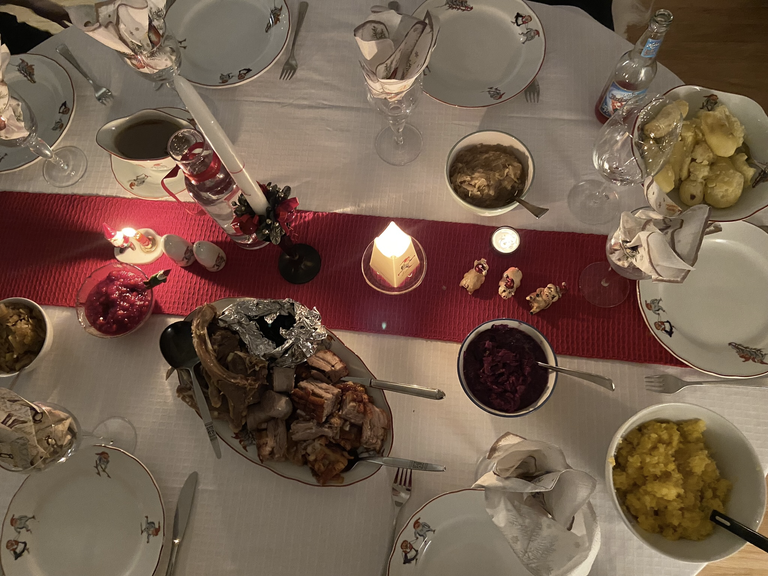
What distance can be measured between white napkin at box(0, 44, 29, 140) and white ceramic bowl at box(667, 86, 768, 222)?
1.41 meters

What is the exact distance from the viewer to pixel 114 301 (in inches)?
42.9

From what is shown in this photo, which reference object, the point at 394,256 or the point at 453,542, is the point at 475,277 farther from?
the point at 453,542

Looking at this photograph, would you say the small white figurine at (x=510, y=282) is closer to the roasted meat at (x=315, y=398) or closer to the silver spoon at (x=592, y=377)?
the silver spoon at (x=592, y=377)

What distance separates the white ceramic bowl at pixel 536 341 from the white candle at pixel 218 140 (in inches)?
19.0

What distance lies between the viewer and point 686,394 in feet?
3.40

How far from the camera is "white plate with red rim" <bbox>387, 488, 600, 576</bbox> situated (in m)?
0.93

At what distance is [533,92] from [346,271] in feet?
2.18

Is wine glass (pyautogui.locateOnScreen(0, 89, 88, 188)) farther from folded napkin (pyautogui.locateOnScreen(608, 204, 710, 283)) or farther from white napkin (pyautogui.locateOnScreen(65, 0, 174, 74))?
folded napkin (pyautogui.locateOnScreen(608, 204, 710, 283))

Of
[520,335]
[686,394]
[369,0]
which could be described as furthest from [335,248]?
[686,394]

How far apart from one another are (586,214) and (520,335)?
1.26ft

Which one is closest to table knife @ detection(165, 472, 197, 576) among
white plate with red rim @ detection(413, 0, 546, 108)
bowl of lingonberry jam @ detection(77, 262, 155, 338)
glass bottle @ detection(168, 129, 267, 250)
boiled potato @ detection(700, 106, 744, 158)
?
bowl of lingonberry jam @ detection(77, 262, 155, 338)

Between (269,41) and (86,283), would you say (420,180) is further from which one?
(86,283)

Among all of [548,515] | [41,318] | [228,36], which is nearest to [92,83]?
[228,36]

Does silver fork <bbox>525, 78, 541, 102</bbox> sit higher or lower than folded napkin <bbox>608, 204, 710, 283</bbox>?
higher
